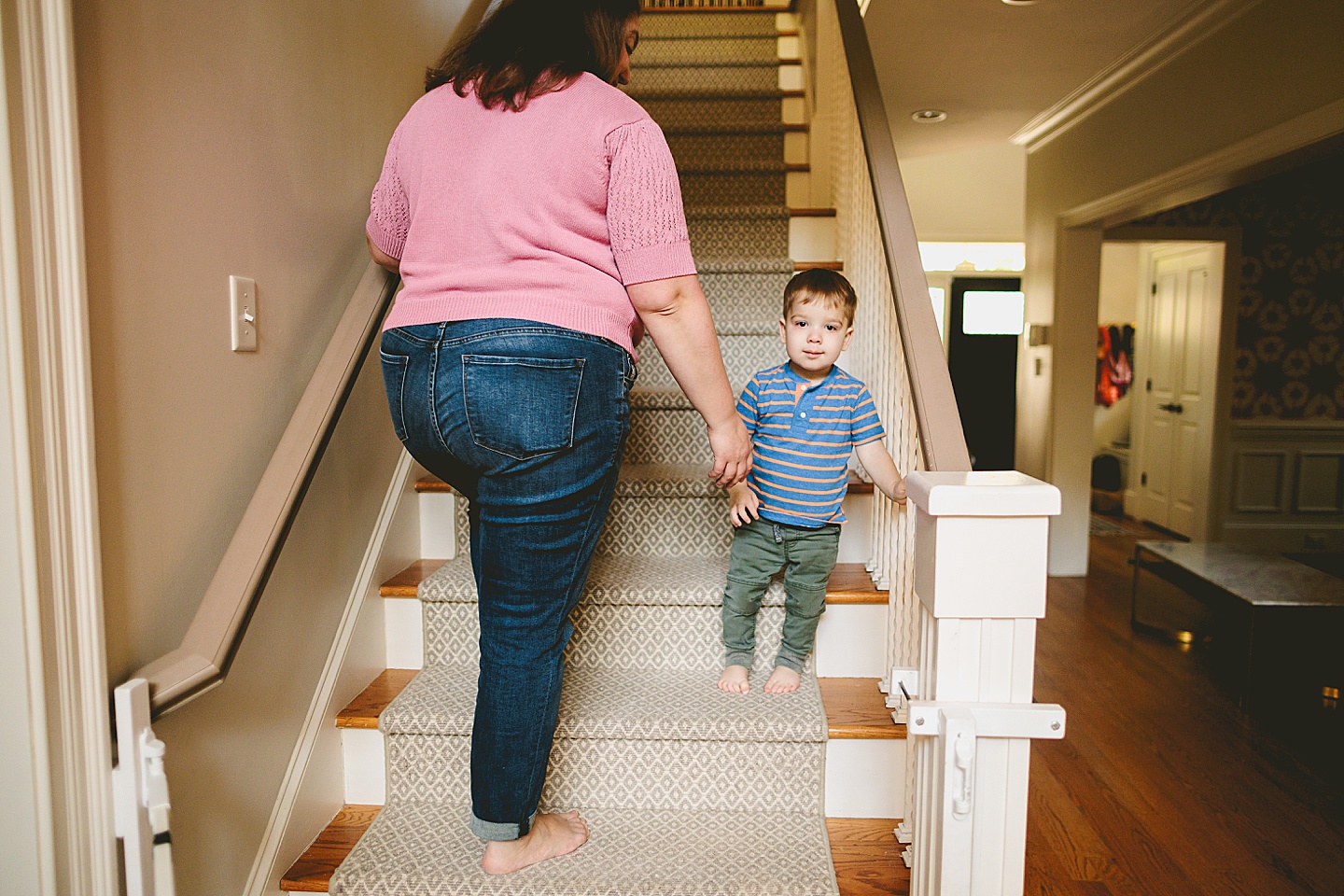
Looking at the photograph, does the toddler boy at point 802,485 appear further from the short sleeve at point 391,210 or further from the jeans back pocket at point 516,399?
the short sleeve at point 391,210

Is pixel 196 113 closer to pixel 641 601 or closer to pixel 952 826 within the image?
pixel 641 601

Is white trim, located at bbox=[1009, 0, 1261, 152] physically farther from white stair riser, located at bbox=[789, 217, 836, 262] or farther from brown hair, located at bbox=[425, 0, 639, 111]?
brown hair, located at bbox=[425, 0, 639, 111]

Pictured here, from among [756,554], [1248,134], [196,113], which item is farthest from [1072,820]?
[1248,134]

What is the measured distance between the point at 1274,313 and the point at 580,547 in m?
5.99

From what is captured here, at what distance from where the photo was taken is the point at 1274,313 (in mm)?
5582

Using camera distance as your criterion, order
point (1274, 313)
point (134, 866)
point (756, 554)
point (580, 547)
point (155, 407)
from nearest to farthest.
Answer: point (134, 866)
point (155, 407)
point (580, 547)
point (756, 554)
point (1274, 313)

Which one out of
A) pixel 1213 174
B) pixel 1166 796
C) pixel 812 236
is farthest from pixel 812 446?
pixel 1213 174

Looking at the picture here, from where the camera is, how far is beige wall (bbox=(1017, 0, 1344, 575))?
2.99m

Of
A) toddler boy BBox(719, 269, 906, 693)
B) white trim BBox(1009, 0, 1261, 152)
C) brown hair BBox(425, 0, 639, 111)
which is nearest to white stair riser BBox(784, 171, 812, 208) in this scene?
toddler boy BBox(719, 269, 906, 693)

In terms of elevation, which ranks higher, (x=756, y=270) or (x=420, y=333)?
(x=756, y=270)

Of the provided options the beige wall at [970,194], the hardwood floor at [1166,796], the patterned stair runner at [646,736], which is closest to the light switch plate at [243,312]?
the patterned stair runner at [646,736]

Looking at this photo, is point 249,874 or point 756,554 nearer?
point 249,874

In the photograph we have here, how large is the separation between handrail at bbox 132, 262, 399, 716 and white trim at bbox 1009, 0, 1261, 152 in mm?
3552

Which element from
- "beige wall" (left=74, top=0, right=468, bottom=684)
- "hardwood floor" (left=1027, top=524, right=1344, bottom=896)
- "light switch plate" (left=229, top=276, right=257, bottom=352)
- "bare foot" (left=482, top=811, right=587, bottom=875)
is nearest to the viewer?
"beige wall" (left=74, top=0, right=468, bottom=684)
